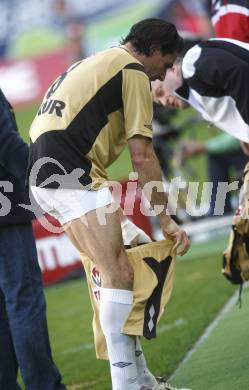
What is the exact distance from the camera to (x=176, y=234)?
4359 millimetres

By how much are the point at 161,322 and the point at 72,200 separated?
2421 millimetres

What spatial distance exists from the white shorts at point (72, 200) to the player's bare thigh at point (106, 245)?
3cm

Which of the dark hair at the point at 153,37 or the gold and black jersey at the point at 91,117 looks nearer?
the gold and black jersey at the point at 91,117

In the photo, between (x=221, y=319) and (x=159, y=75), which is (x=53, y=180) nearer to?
(x=159, y=75)

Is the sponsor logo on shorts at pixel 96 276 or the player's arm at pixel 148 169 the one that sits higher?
the player's arm at pixel 148 169

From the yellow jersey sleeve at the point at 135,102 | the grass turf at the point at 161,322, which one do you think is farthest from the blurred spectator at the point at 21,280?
the grass turf at the point at 161,322

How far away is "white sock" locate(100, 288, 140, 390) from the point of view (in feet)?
13.6

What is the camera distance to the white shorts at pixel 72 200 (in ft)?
13.6

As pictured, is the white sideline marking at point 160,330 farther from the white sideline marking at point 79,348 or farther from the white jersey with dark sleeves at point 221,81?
the white jersey with dark sleeves at point 221,81

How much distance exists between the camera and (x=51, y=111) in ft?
13.7

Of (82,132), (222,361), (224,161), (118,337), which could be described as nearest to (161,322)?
(222,361)

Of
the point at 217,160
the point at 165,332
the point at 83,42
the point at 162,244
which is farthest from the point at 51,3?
the point at 162,244

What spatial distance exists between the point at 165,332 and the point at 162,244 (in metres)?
1.80

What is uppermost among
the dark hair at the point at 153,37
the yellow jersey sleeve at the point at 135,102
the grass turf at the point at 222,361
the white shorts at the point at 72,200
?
the dark hair at the point at 153,37
